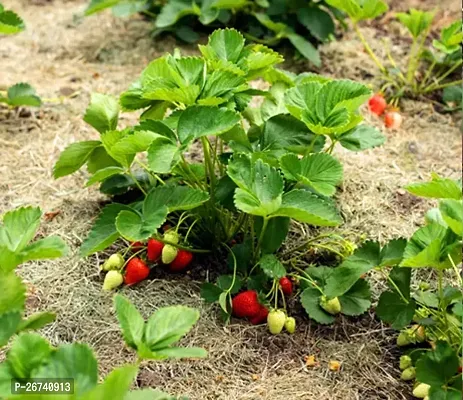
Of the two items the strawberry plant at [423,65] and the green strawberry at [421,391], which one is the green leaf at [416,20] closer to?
the strawberry plant at [423,65]

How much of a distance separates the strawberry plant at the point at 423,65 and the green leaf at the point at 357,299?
4.03ft

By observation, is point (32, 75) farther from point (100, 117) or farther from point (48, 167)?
point (100, 117)

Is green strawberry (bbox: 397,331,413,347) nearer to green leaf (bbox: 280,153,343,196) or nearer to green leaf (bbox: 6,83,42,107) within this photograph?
green leaf (bbox: 280,153,343,196)

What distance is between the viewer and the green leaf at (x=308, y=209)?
69.9 inches

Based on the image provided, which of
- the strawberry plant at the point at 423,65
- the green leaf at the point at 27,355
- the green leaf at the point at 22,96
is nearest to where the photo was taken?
the green leaf at the point at 27,355

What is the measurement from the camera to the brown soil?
6.11 ft

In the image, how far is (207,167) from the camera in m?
2.12

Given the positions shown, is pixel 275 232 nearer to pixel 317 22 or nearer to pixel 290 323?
pixel 290 323

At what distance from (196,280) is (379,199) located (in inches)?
28.3

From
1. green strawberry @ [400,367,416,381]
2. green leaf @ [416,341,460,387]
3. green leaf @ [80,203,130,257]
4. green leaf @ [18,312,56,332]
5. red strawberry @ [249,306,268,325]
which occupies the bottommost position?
green strawberry @ [400,367,416,381]

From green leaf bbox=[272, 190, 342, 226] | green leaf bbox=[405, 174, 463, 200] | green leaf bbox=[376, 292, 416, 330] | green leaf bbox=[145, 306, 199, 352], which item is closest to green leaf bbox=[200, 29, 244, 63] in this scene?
green leaf bbox=[272, 190, 342, 226]

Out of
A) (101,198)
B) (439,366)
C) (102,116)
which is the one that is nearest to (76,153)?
(102,116)

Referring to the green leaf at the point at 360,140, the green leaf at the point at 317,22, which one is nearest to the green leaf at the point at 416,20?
the green leaf at the point at 317,22

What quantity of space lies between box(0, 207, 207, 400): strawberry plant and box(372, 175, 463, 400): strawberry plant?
0.53m
